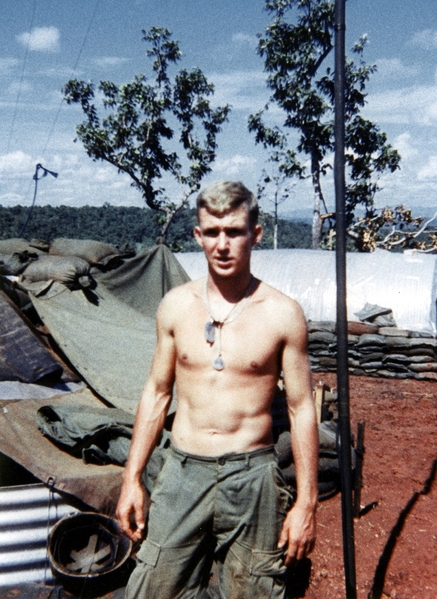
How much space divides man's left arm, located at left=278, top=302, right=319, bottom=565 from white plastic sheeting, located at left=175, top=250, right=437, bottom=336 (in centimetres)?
897

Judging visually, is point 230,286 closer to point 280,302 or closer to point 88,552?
point 280,302

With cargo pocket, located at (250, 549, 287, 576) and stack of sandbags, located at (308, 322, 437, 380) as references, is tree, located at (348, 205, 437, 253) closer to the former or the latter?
stack of sandbags, located at (308, 322, 437, 380)

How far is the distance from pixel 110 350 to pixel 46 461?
2380 millimetres

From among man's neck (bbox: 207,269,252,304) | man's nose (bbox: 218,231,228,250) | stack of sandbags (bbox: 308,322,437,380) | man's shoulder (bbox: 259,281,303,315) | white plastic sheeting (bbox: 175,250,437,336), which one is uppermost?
man's nose (bbox: 218,231,228,250)

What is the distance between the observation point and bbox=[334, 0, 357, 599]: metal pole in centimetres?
274

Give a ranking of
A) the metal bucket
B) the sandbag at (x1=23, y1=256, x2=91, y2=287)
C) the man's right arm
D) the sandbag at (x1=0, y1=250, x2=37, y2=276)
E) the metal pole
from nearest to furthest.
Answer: the man's right arm → the metal pole → the metal bucket → the sandbag at (x1=23, y1=256, x2=91, y2=287) → the sandbag at (x1=0, y1=250, x2=37, y2=276)

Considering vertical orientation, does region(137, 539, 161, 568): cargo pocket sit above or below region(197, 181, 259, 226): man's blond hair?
below

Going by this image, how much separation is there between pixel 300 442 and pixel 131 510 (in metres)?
0.83

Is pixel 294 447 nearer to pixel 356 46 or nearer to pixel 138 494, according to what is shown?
pixel 138 494

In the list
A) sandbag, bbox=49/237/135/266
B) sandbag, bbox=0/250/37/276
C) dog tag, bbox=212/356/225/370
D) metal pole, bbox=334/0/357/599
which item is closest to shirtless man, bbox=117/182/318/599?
dog tag, bbox=212/356/225/370

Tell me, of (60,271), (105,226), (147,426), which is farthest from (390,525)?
(105,226)

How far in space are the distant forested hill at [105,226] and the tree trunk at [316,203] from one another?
30677 millimetres

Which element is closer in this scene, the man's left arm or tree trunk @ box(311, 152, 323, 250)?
the man's left arm

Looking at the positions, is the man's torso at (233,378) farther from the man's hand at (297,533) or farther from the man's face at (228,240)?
the man's hand at (297,533)
